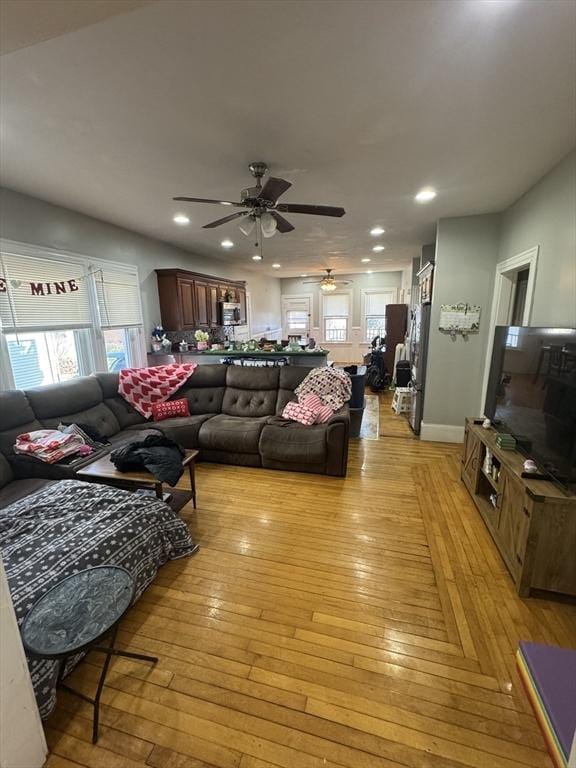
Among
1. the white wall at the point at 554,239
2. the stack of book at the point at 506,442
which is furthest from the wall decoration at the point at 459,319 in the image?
the stack of book at the point at 506,442

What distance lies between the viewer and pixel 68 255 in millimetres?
3504

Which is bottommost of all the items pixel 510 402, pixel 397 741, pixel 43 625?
pixel 397 741

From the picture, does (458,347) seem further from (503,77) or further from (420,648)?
(420,648)

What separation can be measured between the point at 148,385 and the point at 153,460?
1798 mm

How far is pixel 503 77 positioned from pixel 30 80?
2.27 meters

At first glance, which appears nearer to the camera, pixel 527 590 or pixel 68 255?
pixel 527 590

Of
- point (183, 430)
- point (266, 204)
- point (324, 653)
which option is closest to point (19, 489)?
point (183, 430)

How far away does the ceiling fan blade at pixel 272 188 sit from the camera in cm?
214

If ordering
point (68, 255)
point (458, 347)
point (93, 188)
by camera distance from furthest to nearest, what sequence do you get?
point (458, 347), point (68, 255), point (93, 188)

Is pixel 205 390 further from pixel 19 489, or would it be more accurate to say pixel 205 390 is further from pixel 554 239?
pixel 554 239

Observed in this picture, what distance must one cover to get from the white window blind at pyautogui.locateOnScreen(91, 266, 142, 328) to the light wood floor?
9.47ft

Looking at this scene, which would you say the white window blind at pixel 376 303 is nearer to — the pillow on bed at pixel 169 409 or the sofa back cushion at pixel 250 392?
the sofa back cushion at pixel 250 392

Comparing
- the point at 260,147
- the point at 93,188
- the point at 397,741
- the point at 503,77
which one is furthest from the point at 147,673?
the point at 93,188

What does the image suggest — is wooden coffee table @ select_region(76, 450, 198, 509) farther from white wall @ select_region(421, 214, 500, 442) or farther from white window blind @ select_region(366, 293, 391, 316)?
white window blind @ select_region(366, 293, 391, 316)
